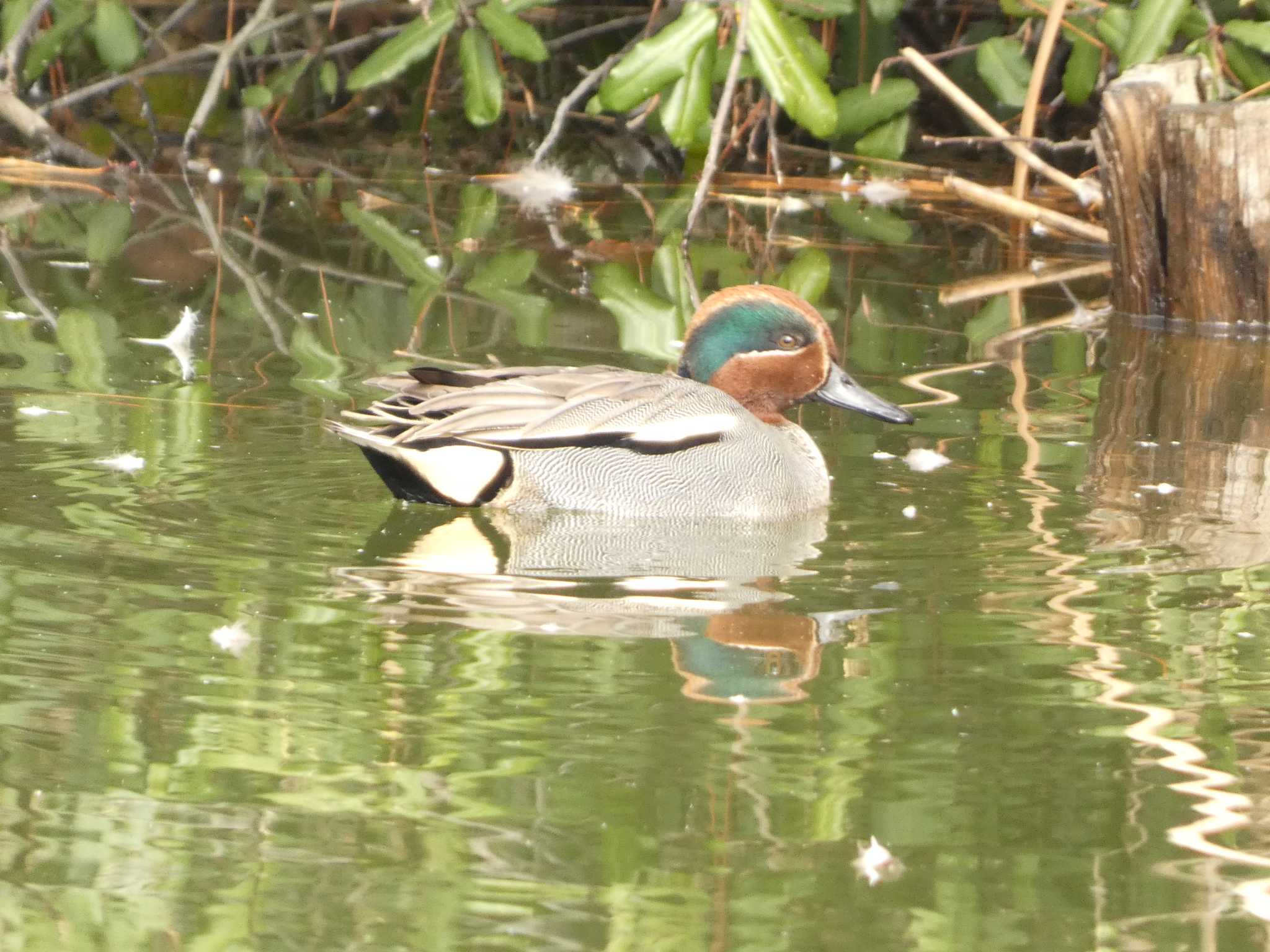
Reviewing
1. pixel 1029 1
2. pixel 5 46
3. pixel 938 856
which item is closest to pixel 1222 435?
pixel 938 856

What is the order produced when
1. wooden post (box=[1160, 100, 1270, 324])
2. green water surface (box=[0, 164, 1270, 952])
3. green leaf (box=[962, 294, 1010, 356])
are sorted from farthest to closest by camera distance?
wooden post (box=[1160, 100, 1270, 324]) → green leaf (box=[962, 294, 1010, 356]) → green water surface (box=[0, 164, 1270, 952])

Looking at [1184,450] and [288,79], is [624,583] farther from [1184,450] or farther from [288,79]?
[288,79]

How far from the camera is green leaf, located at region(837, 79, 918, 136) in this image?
10875 millimetres

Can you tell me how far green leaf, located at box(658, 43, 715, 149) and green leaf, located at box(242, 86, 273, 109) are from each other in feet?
13.1

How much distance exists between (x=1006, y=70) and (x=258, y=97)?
14.8 feet

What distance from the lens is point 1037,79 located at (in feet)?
32.8

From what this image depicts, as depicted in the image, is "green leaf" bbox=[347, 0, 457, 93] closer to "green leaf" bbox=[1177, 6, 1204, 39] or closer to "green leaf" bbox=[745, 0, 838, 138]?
"green leaf" bbox=[745, 0, 838, 138]

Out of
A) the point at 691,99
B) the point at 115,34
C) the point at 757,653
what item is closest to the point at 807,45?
the point at 691,99

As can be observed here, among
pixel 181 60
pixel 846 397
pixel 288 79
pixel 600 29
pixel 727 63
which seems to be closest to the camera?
pixel 846 397

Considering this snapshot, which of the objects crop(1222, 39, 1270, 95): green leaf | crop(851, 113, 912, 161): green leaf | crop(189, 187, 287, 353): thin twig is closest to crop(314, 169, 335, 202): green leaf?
crop(189, 187, 287, 353): thin twig

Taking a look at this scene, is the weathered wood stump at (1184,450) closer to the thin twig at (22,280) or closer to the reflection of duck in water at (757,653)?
the reflection of duck in water at (757,653)

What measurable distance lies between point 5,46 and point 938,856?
9.43 m

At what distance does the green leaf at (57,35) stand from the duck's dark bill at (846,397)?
6.62m

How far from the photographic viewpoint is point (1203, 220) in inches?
315
